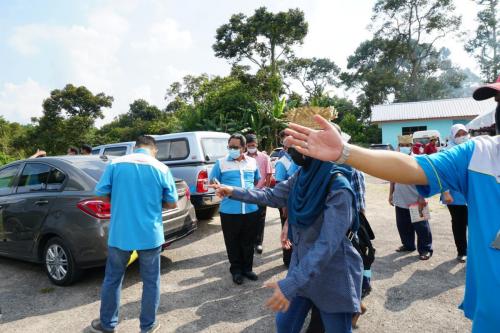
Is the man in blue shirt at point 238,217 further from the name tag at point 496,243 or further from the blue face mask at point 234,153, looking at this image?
the name tag at point 496,243

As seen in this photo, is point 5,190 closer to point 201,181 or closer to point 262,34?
point 201,181

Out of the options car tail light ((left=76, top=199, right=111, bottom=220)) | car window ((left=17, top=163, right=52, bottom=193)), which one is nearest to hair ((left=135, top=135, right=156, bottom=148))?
car tail light ((left=76, top=199, right=111, bottom=220))

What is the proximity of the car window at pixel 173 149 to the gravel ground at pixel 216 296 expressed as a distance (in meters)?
2.29

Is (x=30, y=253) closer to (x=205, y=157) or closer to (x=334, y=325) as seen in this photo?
(x=205, y=157)

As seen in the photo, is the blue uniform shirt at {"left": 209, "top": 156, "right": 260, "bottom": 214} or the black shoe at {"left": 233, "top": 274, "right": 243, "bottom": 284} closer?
the black shoe at {"left": 233, "top": 274, "right": 243, "bottom": 284}

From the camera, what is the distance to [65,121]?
2591 cm

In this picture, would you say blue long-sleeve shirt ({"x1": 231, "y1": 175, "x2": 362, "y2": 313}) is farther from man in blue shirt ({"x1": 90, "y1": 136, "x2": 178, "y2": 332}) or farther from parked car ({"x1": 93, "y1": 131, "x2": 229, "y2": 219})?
parked car ({"x1": 93, "y1": 131, "x2": 229, "y2": 219})

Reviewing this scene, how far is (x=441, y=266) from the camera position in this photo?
15.3 ft

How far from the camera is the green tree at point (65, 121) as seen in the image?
2534 centimetres

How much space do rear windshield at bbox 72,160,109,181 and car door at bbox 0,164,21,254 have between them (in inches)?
45.3

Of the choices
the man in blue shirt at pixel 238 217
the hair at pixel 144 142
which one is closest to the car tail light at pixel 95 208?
the hair at pixel 144 142

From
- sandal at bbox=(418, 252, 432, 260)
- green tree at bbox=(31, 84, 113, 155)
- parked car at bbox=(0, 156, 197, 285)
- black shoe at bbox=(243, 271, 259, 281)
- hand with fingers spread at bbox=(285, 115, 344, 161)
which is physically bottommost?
sandal at bbox=(418, 252, 432, 260)

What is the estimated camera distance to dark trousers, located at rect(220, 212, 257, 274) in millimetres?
4379

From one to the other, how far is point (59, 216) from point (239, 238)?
214 centimetres
